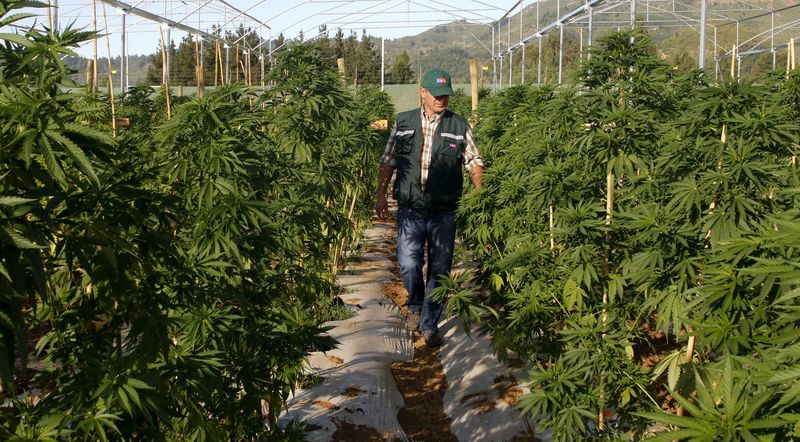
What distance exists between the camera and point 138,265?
6.54 feet

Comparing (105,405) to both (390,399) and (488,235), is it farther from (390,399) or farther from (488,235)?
(488,235)

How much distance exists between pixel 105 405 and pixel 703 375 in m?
2.07

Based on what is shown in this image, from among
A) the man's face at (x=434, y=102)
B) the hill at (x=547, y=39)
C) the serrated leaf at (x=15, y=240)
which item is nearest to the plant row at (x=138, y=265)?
the serrated leaf at (x=15, y=240)

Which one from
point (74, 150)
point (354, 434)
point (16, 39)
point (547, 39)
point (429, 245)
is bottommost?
point (354, 434)

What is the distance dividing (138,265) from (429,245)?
3.59 metres

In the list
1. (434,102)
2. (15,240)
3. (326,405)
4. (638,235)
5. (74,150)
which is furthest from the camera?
(434,102)

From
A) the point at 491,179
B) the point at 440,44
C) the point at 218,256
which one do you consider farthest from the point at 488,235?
the point at 440,44

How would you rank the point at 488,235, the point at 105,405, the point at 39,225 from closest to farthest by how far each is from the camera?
the point at 39,225, the point at 105,405, the point at 488,235

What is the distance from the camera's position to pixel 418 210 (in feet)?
17.7

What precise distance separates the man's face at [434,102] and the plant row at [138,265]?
4.10ft

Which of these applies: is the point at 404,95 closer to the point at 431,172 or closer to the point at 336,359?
the point at 431,172

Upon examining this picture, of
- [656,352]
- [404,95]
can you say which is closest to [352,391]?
[656,352]

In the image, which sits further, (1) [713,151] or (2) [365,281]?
(2) [365,281]

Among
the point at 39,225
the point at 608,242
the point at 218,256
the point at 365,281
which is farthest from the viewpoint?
the point at 365,281
